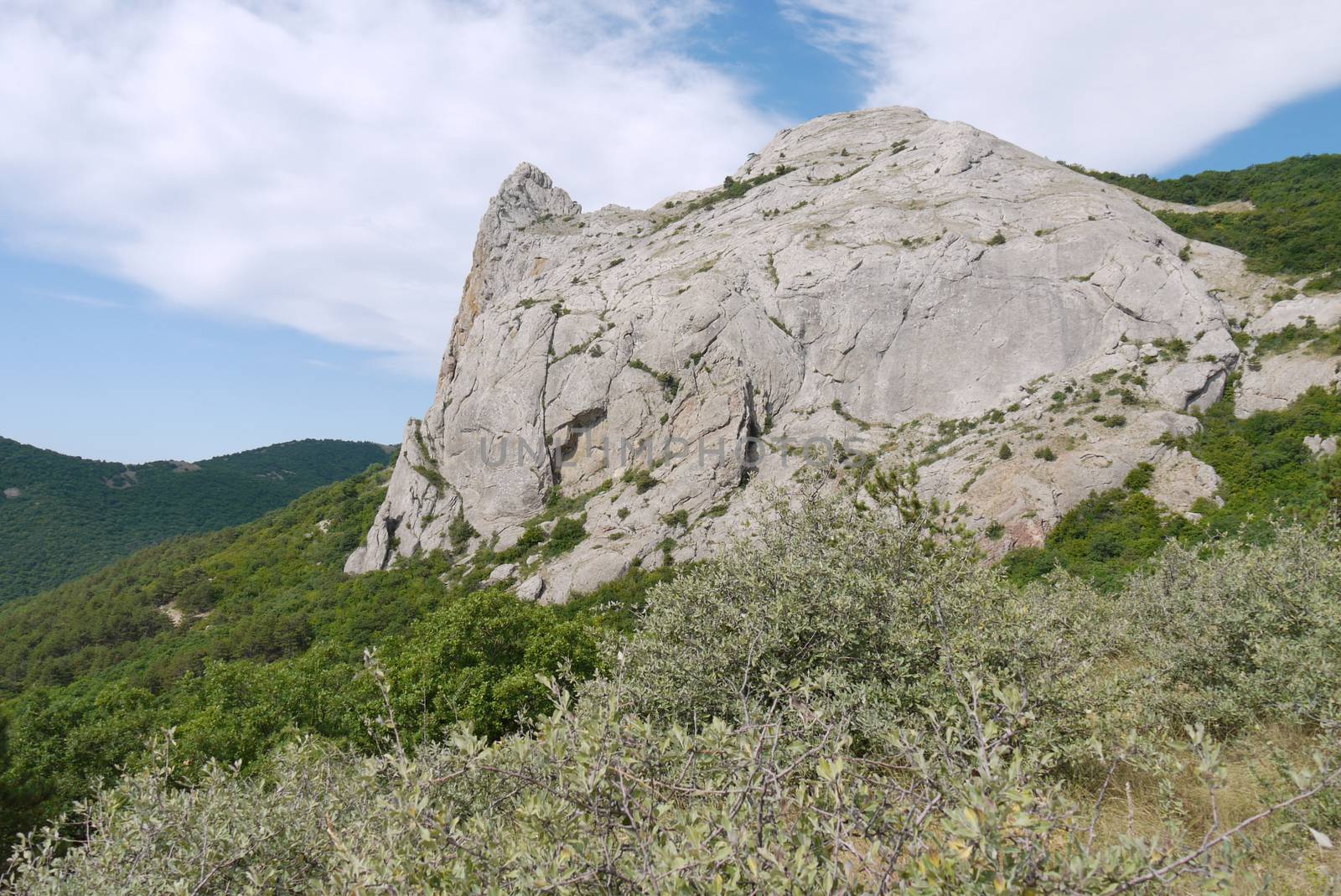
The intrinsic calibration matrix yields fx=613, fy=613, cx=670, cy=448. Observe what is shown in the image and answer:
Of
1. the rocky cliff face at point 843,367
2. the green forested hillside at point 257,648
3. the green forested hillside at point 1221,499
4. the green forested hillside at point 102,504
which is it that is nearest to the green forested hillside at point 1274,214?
the rocky cliff face at point 843,367

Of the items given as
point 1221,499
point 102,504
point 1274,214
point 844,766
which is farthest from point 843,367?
point 102,504

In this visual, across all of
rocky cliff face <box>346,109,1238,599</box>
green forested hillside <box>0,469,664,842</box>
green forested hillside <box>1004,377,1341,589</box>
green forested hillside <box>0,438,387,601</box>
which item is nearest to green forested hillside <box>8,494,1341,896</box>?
green forested hillside <box>0,469,664,842</box>

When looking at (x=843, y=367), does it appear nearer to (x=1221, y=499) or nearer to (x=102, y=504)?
(x=1221, y=499)

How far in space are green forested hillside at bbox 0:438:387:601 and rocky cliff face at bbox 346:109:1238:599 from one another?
68.3 m

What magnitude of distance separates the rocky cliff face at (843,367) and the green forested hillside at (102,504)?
68.3 meters

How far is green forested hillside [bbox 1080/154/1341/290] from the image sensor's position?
121ft

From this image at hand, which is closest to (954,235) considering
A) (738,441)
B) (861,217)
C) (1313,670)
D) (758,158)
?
(861,217)

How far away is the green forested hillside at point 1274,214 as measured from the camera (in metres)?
36.8

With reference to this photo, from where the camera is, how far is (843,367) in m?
41.0

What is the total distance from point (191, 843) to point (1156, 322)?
4526cm

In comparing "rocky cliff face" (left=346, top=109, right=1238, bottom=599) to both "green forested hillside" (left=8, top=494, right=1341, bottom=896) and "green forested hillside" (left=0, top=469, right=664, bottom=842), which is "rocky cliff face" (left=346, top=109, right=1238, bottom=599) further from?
"green forested hillside" (left=8, top=494, right=1341, bottom=896)

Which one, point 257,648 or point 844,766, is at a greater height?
point 844,766

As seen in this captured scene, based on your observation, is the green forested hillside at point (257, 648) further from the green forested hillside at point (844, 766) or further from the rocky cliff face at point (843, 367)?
the rocky cliff face at point (843, 367)

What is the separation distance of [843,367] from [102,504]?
12002 cm
